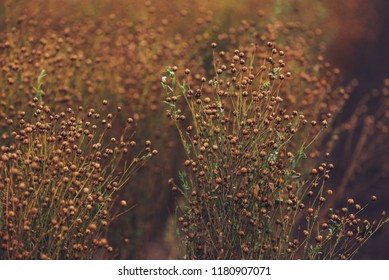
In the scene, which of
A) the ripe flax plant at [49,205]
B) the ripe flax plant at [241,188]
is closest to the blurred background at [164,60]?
the ripe flax plant at [49,205]

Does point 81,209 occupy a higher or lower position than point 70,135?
lower

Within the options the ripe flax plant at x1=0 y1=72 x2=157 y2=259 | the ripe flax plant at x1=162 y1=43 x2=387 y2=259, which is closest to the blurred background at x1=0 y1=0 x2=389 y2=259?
the ripe flax plant at x1=0 y1=72 x2=157 y2=259

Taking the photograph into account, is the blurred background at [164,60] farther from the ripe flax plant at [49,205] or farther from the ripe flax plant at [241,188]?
the ripe flax plant at [241,188]

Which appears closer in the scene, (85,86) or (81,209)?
(81,209)

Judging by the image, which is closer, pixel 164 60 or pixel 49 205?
pixel 49 205

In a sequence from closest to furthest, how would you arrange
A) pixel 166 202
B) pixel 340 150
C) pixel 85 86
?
pixel 85 86, pixel 166 202, pixel 340 150

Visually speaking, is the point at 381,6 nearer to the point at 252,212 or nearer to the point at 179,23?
the point at 179,23

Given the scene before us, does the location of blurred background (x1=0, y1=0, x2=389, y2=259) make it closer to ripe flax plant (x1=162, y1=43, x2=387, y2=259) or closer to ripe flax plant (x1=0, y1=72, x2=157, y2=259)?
ripe flax plant (x1=0, y1=72, x2=157, y2=259)

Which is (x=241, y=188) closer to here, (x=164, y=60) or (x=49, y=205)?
(x=49, y=205)

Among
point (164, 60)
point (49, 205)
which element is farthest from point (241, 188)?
point (164, 60)

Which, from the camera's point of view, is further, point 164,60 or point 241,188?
point 164,60
